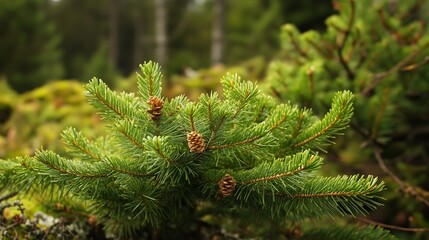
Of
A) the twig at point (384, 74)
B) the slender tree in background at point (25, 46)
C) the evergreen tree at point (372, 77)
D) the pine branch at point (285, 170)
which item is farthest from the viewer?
the slender tree in background at point (25, 46)

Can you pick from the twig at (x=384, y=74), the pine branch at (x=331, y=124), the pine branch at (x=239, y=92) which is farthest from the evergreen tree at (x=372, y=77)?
the pine branch at (x=239, y=92)

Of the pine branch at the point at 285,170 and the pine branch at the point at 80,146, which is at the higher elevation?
the pine branch at the point at 80,146

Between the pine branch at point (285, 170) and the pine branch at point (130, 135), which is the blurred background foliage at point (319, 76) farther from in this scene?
the pine branch at point (130, 135)

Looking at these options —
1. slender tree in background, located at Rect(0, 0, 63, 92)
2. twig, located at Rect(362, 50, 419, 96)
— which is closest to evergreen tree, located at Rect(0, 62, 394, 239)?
twig, located at Rect(362, 50, 419, 96)

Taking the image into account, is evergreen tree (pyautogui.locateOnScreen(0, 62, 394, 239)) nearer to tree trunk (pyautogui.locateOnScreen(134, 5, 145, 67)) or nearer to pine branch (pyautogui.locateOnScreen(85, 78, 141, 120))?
pine branch (pyautogui.locateOnScreen(85, 78, 141, 120))

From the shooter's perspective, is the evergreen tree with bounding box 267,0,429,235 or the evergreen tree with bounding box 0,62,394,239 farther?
the evergreen tree with bounding box 267,0,429,235

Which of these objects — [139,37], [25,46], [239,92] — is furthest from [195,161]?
[139,37]
